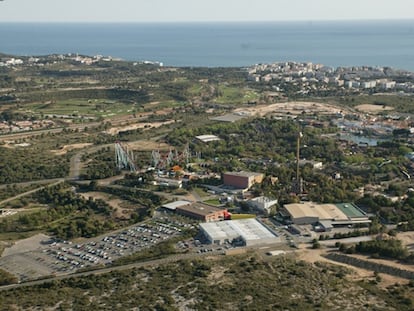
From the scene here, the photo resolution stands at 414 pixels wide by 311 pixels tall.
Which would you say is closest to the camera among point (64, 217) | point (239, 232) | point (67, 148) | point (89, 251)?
point (89, 251)

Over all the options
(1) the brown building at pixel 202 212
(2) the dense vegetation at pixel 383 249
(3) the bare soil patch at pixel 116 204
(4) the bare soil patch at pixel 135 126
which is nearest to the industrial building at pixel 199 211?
(1) the brown building at pixel 202 212

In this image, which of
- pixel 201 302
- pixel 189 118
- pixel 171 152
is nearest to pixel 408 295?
pixel 201 302

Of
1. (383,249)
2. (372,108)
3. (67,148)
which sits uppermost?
(383,249)

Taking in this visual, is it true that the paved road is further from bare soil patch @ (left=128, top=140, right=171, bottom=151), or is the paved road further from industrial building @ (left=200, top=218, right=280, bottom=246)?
bare soil patch @ (left=128, top=140, right=171, bottom=151)

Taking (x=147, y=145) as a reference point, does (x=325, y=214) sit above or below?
above

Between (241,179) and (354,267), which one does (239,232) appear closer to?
(354,267)

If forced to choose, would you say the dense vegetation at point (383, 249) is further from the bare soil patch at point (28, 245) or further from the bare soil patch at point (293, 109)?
the bare soil patch at point (293, 109)

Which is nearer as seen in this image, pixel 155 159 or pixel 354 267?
pixel 354 267

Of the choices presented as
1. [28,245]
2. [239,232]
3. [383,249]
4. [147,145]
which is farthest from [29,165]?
[383,249]
